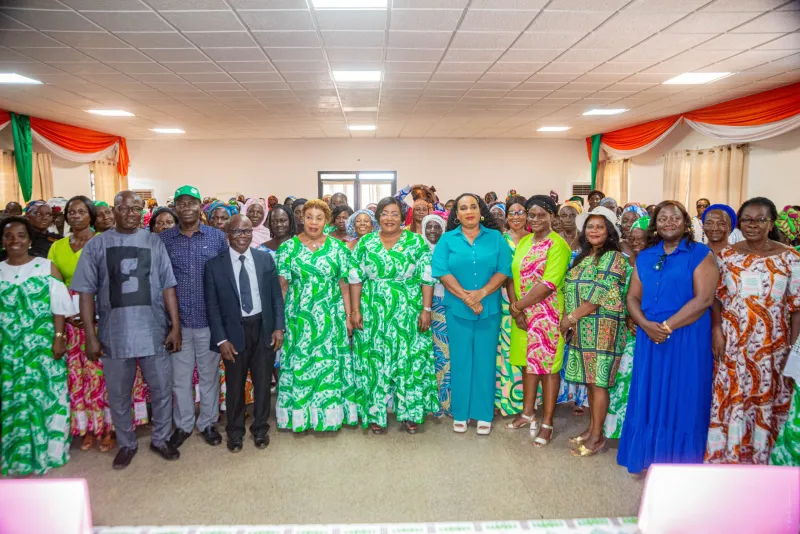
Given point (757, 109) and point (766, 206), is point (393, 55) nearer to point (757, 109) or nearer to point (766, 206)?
point (766, 206)

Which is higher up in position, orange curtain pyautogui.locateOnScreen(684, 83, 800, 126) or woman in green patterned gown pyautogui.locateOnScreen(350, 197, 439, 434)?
orange curtain pyautogui.locateOnScreen(684, 83, 800, 126)

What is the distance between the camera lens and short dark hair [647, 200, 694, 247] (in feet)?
8.52

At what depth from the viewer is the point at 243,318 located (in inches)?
117

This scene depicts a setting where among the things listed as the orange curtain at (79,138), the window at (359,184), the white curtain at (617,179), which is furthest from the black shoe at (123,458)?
the white curtain at (617,179)

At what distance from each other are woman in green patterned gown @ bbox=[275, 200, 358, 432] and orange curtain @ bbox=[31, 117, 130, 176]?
31.0 ft

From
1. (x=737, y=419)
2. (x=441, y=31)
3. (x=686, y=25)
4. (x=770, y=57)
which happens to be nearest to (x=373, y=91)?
(x=441, y=31)

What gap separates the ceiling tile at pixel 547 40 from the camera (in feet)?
16.2

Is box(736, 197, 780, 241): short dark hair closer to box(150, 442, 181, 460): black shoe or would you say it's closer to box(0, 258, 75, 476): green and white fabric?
box(150, 442, 181, 460): black shoe

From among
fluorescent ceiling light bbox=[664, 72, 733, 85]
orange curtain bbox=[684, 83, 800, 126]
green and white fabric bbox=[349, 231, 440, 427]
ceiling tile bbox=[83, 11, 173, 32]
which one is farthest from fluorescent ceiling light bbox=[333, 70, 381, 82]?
orange curtain bbox=[684, 83, 800, 126]

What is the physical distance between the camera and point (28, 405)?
2.76m

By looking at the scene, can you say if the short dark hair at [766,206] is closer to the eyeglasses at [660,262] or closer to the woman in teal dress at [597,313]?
the eyeglasses at [660,262]

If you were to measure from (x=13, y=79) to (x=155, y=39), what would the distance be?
3294 mm

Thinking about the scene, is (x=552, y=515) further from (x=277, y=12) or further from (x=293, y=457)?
(x=277, y=12)

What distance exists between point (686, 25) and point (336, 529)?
18.5 feet
